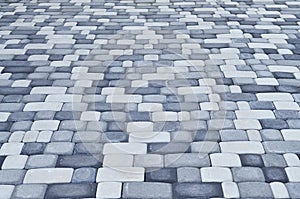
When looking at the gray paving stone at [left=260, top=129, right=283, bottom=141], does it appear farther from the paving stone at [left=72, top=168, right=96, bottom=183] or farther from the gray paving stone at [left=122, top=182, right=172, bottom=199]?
the paving stone at [left=72, top=168, right=96, bottom=183]

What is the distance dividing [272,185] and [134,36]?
7.55 ft

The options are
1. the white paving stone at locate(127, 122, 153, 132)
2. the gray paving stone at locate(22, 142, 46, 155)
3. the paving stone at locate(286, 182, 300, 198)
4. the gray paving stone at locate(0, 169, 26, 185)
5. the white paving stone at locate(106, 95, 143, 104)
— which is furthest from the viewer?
the white paving stone at locate(106, 95, 143, 104)

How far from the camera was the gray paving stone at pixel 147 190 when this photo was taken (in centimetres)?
191

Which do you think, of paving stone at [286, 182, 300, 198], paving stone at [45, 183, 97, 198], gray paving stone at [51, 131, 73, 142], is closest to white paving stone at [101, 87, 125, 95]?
gray paving stone at [51, 131, 73, 142]

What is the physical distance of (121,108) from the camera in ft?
8.68

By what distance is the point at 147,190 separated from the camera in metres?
1.94

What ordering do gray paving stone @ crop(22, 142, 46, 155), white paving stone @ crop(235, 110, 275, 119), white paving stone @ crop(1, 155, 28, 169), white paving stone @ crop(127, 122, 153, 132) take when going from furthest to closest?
white paving stone @ crop(235, 110, 275, 119)
white paving stone @ crop(127, 122, 153, 132)
gray paving stone @ crop(22, 142, 46, 155)
white paving stone @ crop(1, 155, 28, 169)

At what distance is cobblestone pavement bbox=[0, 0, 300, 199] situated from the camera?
6.61ft

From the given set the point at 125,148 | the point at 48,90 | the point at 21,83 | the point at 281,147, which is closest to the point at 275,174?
the point at 281,147

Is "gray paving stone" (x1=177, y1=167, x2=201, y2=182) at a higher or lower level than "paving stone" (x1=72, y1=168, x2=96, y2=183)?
lower

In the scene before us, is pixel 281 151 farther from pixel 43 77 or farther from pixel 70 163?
pixel 43 77

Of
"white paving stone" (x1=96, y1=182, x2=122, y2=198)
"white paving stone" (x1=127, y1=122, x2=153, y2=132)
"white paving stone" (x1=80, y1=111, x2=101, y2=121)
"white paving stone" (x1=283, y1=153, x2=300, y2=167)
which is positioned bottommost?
"white paving stone" (x1=127, y1=122, x2=153, y2=132)

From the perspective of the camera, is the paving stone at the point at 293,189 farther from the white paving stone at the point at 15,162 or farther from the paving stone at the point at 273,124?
the white paving stone at the point at 15,162

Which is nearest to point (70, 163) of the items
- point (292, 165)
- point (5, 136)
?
point (5, 136)
